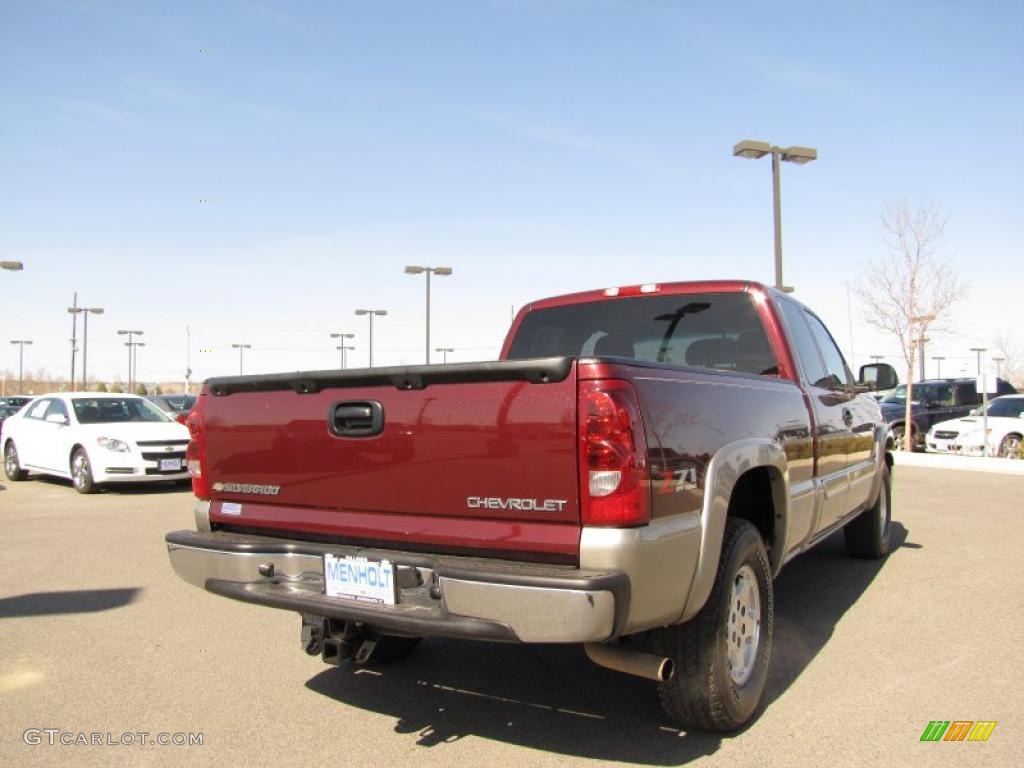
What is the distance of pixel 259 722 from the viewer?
141 inches

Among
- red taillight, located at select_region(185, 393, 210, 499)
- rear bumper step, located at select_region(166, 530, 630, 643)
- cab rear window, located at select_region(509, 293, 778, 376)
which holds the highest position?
cab rear window, located at select_region(509, 293, 778, 376)

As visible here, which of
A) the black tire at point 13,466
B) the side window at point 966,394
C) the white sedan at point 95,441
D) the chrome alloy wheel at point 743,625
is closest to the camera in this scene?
the chrome alloy wheel at point 743,625

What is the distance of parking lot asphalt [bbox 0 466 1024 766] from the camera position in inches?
129

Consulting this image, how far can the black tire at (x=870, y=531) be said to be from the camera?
21.7 feet

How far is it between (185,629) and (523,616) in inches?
123

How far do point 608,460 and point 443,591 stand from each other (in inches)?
28.7

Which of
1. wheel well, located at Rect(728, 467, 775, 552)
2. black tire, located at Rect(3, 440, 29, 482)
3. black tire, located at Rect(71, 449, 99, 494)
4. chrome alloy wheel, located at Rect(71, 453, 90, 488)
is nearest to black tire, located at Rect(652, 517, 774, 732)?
wheel well, located at Rect(728, 467, 775, 552)

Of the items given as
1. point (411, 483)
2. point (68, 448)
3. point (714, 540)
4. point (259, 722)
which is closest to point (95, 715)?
point (259, 722)

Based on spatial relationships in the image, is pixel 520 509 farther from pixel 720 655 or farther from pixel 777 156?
pixel 777 156

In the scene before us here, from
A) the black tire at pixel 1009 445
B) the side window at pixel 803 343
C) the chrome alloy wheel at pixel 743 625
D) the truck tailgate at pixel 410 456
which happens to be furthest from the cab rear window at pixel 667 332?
the black tire at pixel 1009 445

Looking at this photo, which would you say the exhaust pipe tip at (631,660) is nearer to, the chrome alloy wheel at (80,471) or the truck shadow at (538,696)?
the truck shadow at (538,696)

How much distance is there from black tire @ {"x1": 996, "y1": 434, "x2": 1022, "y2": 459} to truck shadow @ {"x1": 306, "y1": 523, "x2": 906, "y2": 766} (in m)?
14.7

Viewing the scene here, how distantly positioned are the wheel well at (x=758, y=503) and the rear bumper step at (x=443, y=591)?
1435 mm

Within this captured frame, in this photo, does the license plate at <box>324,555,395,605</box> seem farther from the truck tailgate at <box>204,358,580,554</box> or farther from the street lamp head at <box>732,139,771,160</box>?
the street lamp head at <box>732,139,771,160</box>
